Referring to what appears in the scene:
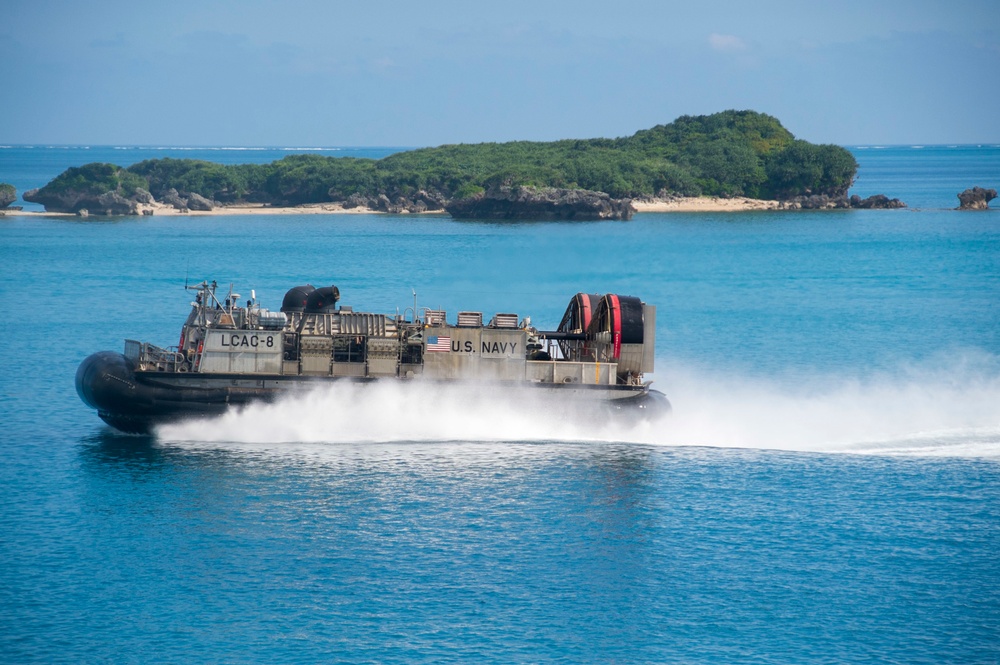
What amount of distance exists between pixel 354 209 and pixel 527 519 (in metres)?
135

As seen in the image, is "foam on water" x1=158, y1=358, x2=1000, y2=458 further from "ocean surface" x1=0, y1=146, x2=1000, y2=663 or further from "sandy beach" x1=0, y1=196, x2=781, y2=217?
"sandy beach" x1=0, y1=196, x2=781, y2=217

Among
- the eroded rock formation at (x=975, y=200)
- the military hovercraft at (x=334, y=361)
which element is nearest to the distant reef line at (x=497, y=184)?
the eroded rock formation at (x=975, y=200)

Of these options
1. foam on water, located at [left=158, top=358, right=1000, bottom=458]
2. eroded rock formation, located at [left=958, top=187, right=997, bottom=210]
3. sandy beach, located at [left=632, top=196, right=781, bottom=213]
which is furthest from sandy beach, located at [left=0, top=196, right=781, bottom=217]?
foam on water, located at [left=158, top=358, right=1000, bottom=458]

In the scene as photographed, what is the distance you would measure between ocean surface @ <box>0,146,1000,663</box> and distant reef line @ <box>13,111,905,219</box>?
8394 centimetres

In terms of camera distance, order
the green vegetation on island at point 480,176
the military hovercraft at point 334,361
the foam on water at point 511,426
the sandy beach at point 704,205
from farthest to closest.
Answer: the sandy beach at point 704,205, the green vegetation on island at point 480,176, the foam on water at point 511,426, the military hovercraft at point 334,361

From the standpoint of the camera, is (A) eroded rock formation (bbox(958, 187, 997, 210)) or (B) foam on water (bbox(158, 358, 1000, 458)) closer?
(B) foam on water (bbox(158, 358, 1000, 458))

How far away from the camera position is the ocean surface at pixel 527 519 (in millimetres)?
28812

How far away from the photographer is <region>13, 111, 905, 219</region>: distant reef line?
154 m

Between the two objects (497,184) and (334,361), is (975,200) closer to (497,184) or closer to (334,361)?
(497,184)

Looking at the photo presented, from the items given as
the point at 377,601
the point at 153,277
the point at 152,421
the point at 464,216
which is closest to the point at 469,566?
the point at 377,601

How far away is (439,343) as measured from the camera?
4472 cm

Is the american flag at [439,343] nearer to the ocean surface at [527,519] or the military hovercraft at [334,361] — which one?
the military hovercraft at [334,361]

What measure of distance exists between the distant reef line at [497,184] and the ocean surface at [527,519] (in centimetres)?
8394

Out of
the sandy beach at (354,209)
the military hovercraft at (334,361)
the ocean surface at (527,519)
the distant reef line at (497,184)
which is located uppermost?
the distant reef line at (497,184)
